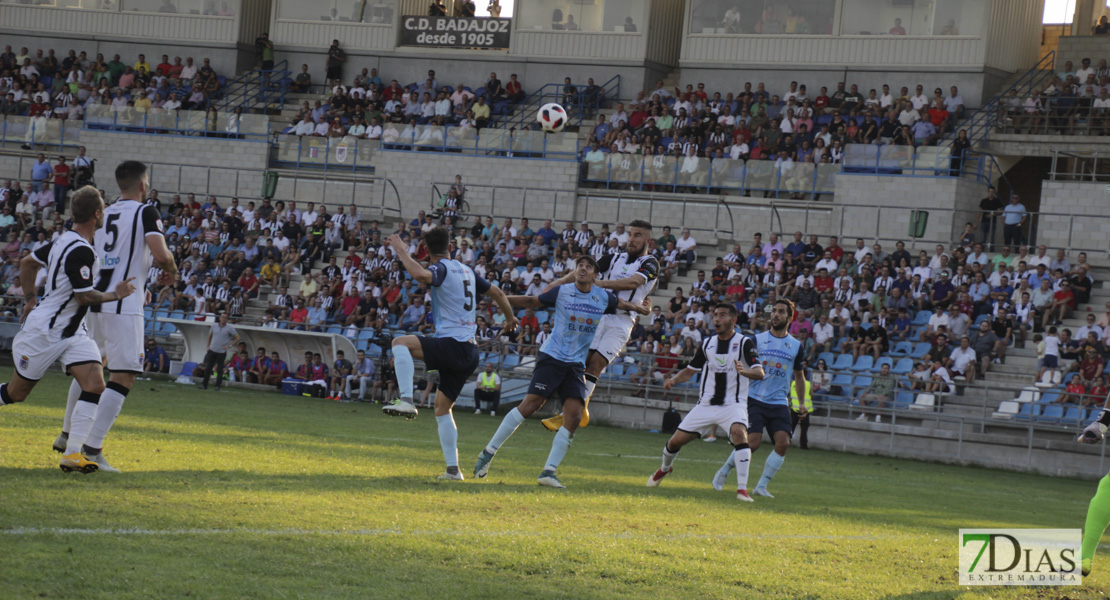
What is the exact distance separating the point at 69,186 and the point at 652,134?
17.8 metres

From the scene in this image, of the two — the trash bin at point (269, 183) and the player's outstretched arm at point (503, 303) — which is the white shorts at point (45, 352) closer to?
the player's outstretched arm at point (503, 303)

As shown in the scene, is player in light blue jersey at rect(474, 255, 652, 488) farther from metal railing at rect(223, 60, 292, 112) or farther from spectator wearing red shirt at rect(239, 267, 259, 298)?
metal railing at rect(223, 60, 292, 112)

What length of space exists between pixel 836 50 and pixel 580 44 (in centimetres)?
846

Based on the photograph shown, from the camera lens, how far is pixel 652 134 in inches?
1367

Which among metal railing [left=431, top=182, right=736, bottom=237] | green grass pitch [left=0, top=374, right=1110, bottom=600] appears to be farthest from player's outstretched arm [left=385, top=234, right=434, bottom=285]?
metal railing [left=431, top=182, right=736, bottom=237]

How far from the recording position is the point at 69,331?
879cm

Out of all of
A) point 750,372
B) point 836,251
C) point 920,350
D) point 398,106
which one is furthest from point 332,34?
point 750,372

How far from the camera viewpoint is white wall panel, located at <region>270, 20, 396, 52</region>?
42.5 meters

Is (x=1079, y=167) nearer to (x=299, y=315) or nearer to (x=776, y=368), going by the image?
(x=299, y=315)

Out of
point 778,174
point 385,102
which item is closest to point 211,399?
point 778,174

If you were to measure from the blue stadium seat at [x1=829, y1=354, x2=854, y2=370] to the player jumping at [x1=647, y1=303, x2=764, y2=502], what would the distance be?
12563mm

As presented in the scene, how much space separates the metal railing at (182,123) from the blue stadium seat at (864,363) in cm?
2187

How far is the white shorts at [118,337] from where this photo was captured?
9070 millimetres

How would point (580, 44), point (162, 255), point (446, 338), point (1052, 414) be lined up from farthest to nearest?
1. point (580, 44)
2. point (1052, 414)
3. point (446, 338)
4. point (162, 255)
